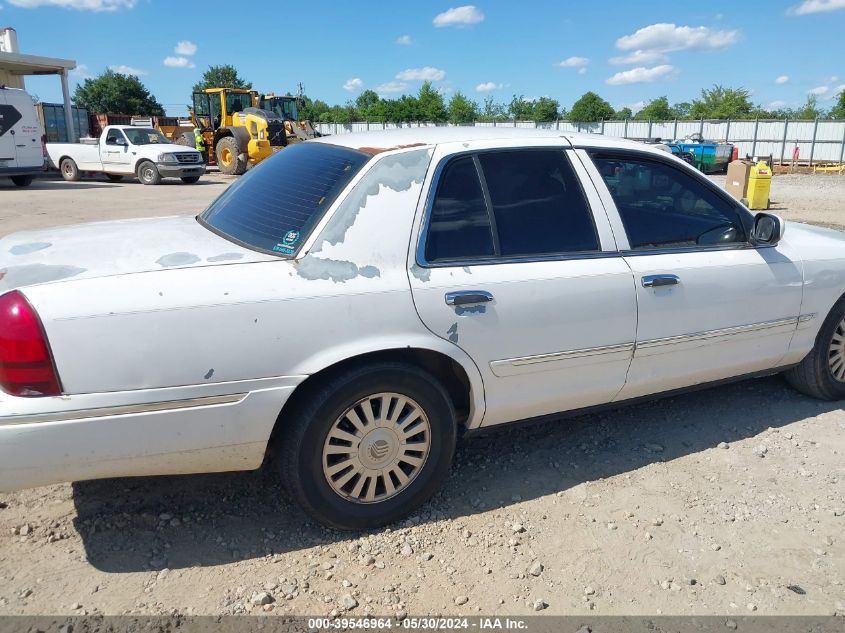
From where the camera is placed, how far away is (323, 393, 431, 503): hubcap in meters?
2.91

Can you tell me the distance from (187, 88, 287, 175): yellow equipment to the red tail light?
789 inches

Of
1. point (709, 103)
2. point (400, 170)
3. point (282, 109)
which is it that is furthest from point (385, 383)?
point (709, 103)

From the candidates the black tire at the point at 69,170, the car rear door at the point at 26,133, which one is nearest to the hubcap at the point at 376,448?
the car rear door at the point at 26,133

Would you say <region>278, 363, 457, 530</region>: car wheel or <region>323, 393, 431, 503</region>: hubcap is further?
<region>323, 393, 431, 503</region>: hubcap

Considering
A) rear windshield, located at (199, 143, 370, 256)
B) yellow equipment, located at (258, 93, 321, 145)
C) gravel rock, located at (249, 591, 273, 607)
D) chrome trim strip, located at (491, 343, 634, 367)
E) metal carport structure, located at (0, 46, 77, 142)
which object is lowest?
gravel rock, located at (249, 591, 273, 607)

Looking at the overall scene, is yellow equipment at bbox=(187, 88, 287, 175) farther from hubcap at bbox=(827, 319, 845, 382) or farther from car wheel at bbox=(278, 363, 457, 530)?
car wheel at bbox=(278, 363, 457, 530)

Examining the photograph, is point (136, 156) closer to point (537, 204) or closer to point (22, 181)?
point (22, 181)

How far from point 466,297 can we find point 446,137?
86 cm

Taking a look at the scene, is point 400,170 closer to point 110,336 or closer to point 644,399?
point 110,336

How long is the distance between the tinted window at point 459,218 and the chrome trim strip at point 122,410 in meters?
1.06

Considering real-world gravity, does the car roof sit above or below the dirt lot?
above

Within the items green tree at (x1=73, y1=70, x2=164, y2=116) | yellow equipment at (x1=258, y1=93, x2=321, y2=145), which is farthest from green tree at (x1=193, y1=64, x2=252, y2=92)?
yellow equipment at (x1=258, y1=93, x2=321, y2=145)

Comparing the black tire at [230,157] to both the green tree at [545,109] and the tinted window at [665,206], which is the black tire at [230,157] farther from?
the green tree at [545,109]

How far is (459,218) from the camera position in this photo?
123 inches
